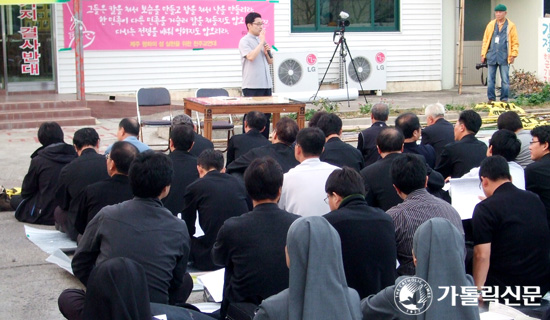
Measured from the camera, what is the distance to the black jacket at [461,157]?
5996 mm

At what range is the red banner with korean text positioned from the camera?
13086mm

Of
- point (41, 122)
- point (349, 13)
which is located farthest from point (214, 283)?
point (349, 13)

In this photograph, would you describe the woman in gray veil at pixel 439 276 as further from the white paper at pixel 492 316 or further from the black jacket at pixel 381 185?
the black jacket at pixel 381 185

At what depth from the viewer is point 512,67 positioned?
1666 centimetres

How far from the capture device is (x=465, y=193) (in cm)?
516

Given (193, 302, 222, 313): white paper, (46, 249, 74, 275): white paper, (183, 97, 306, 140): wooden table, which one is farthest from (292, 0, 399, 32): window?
(193, 302, 222, 313): white paper

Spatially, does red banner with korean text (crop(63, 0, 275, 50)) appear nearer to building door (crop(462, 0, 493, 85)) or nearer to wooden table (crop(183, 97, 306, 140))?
wooden table (crop(183, 97, 306, 140))

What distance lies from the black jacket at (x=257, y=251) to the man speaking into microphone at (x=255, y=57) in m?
5.67

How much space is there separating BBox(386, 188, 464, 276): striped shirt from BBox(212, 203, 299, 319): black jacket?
0.68 meters

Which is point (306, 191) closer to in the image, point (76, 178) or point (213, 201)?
point (213, 201)

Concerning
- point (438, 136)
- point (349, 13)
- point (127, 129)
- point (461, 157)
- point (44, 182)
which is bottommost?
point (44, 182)

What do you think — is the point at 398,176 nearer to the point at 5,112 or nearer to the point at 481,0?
the point at 5,112

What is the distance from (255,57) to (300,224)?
6651 mm

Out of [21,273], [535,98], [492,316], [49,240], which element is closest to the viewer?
[492,316]
